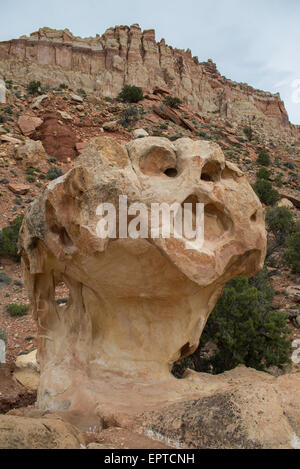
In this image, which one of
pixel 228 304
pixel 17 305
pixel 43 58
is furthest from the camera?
pixel 43 58

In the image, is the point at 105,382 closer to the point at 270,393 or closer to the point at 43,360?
the point at 43,360

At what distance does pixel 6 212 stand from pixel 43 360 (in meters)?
11.3

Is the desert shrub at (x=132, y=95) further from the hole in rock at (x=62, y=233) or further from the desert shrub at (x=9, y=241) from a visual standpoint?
the hole in rock at (x=62, y=233)

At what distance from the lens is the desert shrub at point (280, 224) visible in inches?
595

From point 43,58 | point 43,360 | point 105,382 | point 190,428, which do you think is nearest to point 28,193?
point 43,360

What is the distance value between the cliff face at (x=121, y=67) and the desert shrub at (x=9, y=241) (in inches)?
1410

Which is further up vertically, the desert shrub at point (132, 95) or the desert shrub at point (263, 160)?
the desert shrub at point (132, 95)

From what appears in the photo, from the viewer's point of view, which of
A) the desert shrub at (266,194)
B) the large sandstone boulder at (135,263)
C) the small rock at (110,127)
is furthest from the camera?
the small rock at (110,127)

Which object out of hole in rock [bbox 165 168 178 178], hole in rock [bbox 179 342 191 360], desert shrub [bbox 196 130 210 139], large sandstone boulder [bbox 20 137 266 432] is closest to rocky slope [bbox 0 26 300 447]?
desert shrub [bbox 196 130 210 139]

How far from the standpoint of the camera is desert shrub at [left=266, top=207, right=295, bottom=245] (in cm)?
1511

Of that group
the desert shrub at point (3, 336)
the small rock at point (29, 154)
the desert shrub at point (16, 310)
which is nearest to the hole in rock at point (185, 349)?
the desert shrub at point (3, 336)

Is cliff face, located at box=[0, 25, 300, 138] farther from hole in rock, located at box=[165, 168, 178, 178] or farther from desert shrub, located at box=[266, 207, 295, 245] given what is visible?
hole in rock, located at box=[165, 168, 178, 178]

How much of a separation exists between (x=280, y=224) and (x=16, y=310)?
1089 centimetres
